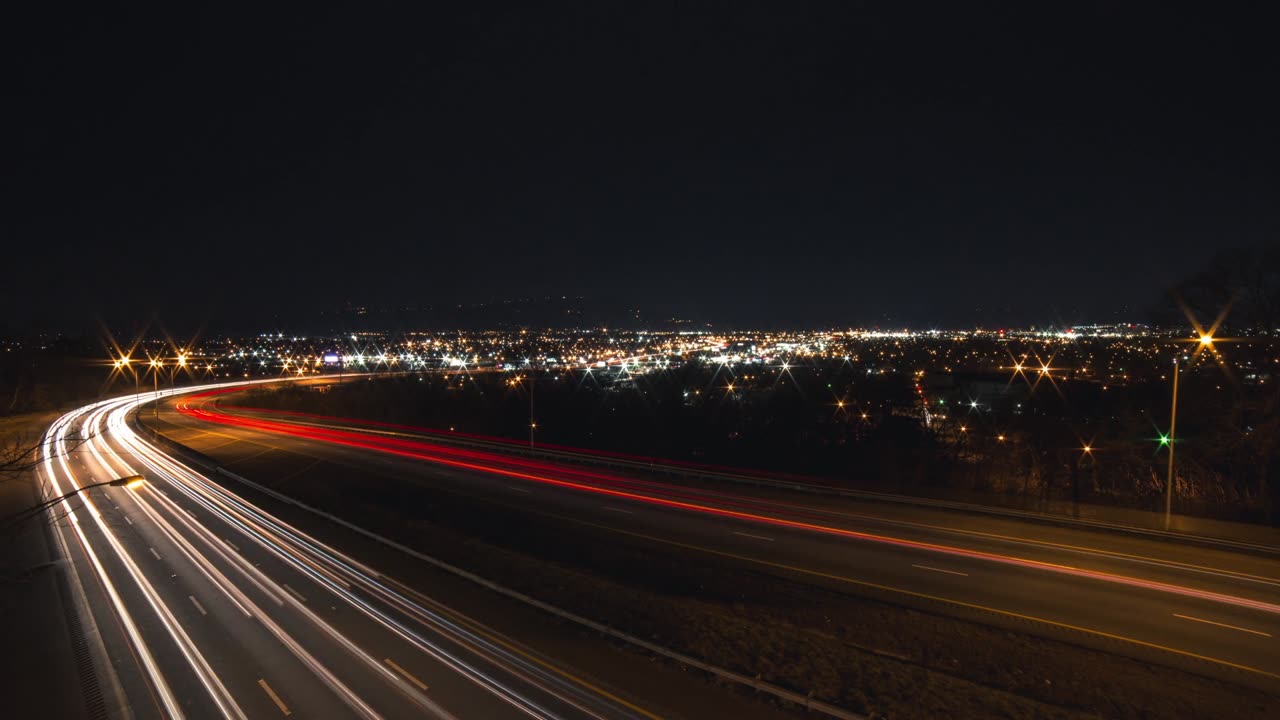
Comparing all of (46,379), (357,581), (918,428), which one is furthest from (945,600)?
(46,379)

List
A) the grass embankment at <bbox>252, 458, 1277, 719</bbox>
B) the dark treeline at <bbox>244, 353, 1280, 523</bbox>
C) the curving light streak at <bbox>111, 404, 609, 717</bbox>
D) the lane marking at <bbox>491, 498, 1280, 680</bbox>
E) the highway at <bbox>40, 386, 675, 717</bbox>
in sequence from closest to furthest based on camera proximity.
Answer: the grass embankment at <bbox>252, 458, 1277, 719</bbox> < the highway at <bbox>40, 386, 675, 717</bbox> < the curving light streak at <bbox>111, 404, 609, 717</bbox> < the lane marking at <bbox>491, 498, 1280, 680</bbox> < the dark treeline at <bbox>244, 353, 1280, 523</bbox>

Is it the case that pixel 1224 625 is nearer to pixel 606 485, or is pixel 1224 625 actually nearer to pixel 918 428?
pixel 606 485

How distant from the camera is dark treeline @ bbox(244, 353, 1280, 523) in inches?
803

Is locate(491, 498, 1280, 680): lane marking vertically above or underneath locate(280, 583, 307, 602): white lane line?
above

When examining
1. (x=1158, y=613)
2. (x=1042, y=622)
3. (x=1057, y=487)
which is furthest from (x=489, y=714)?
(x=1057, y=487)

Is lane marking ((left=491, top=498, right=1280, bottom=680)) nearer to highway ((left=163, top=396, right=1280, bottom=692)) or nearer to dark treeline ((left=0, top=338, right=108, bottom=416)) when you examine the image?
highway ((left=163, top=396, right=1280, bottom=692))

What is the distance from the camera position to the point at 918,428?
30328mm

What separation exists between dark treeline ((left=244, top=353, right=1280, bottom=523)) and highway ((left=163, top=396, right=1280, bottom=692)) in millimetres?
4567

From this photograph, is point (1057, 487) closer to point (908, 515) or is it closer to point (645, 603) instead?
point (908, 515)

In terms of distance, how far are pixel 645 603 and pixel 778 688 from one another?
11.8 ft

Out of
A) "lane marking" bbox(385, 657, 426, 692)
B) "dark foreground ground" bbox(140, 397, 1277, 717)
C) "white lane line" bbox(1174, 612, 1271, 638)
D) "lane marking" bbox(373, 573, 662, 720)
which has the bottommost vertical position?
"lane marking" bbox(385, 657, 426, 692)

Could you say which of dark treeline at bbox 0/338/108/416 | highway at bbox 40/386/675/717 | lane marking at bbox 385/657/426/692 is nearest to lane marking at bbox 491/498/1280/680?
highway at bbox 40/386/675/717

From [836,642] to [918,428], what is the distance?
23387 mm

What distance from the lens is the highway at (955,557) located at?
10.2 metres
